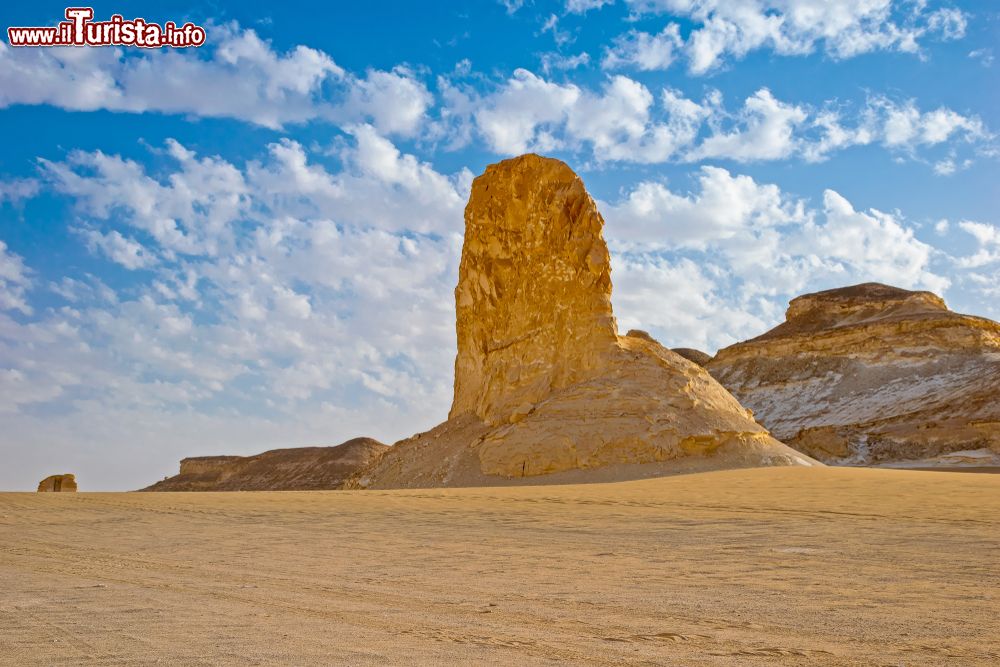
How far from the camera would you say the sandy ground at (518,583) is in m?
5.02

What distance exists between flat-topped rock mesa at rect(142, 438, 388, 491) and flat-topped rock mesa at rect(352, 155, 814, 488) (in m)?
33.0

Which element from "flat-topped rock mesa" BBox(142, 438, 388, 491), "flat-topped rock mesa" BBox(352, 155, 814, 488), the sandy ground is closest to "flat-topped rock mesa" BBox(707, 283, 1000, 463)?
"flat-topped rock mesa" BBox(352, 155, 814, 488)

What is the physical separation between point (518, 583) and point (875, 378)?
47.4 meters

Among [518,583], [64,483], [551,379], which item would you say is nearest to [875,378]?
[551,379]

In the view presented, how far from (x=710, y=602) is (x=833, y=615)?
35.4 inches

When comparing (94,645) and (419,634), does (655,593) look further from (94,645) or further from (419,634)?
(94,645)

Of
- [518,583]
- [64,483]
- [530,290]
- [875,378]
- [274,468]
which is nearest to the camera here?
[518,583]

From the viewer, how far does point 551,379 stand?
962 inches

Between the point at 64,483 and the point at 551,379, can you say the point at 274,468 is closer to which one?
the point at 64,483

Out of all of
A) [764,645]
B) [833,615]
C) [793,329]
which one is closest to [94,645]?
[764,645]

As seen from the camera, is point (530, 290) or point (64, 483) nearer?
point (530, 290)

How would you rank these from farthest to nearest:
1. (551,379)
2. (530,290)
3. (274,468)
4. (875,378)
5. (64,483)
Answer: (274,468) → (875,378) → (64,483) → (530,290) → (551,379)

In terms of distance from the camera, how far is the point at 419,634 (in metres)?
5.44

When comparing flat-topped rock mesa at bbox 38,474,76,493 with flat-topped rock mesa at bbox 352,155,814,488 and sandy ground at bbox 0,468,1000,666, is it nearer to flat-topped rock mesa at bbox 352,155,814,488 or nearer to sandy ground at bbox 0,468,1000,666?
flat-topped rock mesa at bbox 352,155,814,488
